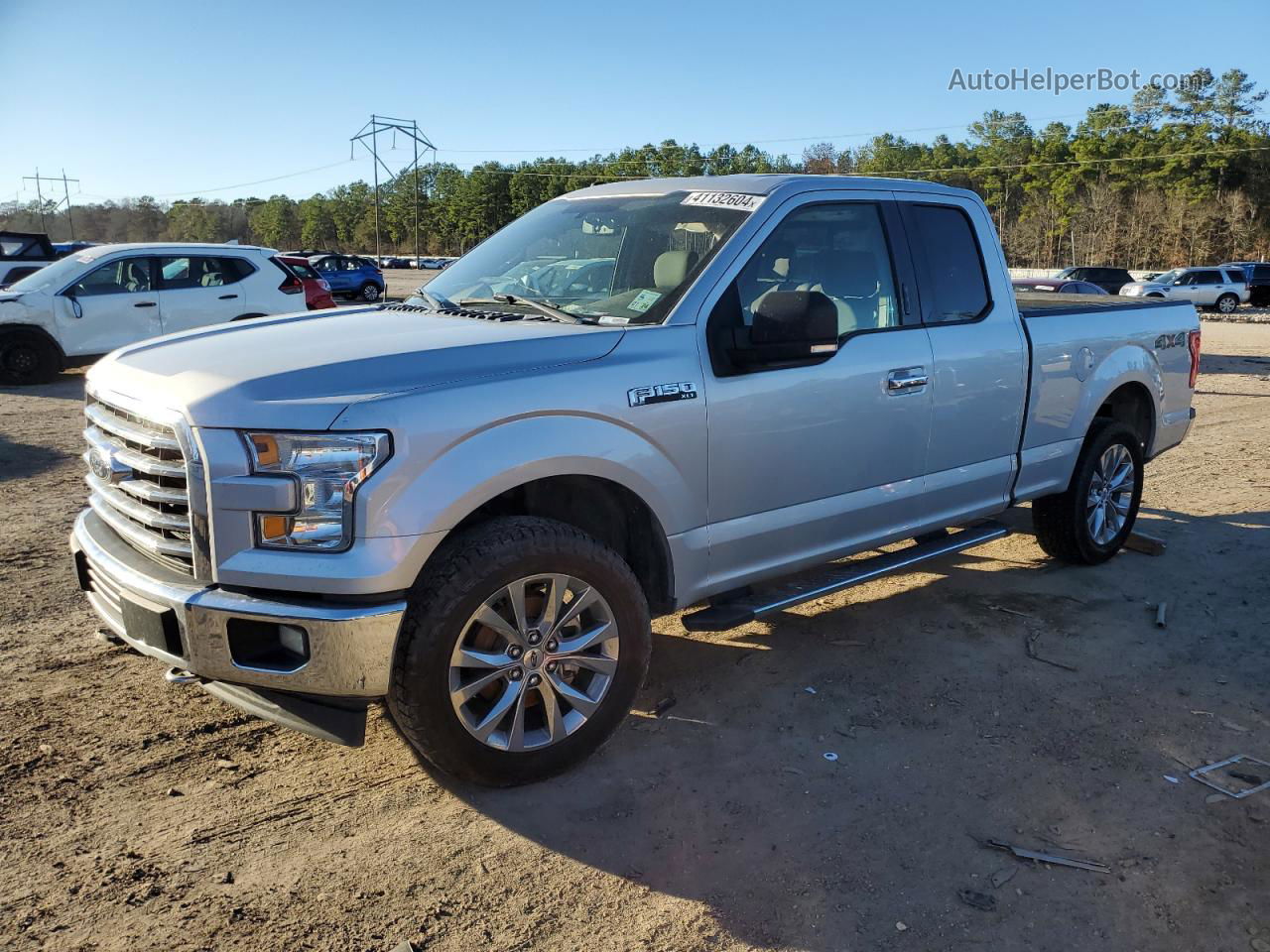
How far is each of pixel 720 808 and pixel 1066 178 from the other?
92805 millimetres

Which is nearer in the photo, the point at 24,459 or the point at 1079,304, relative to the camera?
the point at 1079,304

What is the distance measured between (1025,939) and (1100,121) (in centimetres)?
10299

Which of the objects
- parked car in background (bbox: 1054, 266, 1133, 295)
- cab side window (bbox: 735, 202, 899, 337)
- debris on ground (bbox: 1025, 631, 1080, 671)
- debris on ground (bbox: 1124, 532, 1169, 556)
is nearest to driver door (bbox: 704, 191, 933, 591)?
cab side window (bbox: 735, 202, 899, 337)

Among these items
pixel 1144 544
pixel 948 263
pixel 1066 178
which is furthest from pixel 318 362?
pixel 1066 178

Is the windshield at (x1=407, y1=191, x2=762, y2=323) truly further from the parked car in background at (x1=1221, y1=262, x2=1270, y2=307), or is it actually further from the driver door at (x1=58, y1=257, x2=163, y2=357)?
the parked car in background at (x1=1221, y1=262, x2=1270, y2=307)

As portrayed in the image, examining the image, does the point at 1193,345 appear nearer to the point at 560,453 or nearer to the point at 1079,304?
the point at 1079,304

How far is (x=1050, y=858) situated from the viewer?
297cm

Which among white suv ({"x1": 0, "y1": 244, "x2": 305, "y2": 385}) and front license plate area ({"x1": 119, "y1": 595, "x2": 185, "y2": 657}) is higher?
white suv ({"x1": 0, "y1": 244, "x2": 305, "y2": 385})

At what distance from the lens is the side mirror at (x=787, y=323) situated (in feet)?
11.5

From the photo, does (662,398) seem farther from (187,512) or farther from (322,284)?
(322,284)

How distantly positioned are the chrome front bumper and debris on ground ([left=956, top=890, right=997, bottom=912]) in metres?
1.80

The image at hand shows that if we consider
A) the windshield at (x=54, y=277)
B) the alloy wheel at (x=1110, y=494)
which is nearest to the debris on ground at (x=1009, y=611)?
the alloy wheel at (x=1110, y=494)

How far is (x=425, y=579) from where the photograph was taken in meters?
2.96

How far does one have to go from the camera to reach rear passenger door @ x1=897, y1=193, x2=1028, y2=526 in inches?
178
